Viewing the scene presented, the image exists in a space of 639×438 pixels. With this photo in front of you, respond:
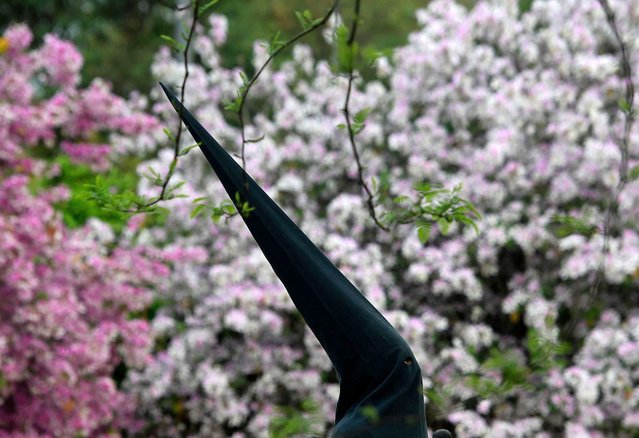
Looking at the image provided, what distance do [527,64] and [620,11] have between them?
54 centimetres

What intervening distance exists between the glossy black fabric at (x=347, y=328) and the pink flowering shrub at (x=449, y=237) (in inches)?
112

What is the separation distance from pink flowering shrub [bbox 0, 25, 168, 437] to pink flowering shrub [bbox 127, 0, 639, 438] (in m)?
0.28

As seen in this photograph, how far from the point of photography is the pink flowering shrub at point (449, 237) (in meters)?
4.12

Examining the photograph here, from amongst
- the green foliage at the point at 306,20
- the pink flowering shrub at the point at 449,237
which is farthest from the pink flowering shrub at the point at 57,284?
the green foliage at the point at 306,20

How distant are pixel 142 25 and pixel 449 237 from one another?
12962mm

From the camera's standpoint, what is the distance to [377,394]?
3.52ft

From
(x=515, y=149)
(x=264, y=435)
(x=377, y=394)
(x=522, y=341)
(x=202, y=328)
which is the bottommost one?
(x=377, y=394)

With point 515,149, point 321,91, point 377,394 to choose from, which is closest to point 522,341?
point 515,149

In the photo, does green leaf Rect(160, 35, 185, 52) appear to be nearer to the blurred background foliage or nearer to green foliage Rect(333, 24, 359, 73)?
green foliage Rect(333, 24, 359, 73)

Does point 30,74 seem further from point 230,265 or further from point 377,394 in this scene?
point 377,394

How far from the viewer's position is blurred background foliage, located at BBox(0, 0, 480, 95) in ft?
44.2

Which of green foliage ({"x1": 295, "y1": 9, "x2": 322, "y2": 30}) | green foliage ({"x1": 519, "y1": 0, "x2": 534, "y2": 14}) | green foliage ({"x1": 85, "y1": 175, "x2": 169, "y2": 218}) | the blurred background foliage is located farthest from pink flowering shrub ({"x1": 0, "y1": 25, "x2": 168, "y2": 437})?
the blurred background foliage

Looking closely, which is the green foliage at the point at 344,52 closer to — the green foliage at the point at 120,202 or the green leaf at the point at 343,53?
the green leaf at the point at 343,53

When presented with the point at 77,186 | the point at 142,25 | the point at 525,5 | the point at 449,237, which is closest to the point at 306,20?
the point at 449,237
